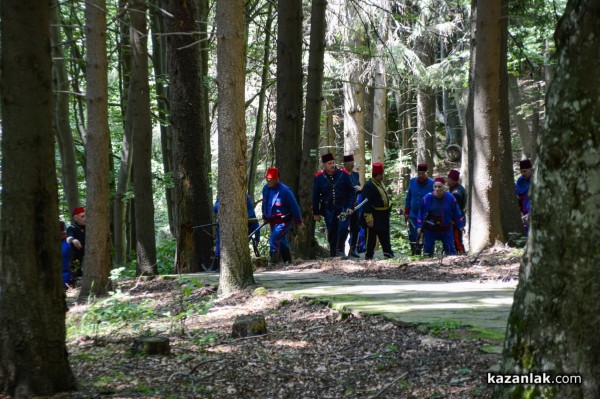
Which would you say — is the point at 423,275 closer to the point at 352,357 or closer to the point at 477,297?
the point at 477,297

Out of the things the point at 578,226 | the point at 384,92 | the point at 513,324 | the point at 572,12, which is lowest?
the point at 513,324

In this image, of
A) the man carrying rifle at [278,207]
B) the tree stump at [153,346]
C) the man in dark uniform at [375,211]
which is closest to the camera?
the tree stump at [153,346]

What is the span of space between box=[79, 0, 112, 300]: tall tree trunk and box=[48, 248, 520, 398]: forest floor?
1.35 m

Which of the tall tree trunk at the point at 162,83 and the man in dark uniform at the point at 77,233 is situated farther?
the tall tree trunk at the point at 162,83

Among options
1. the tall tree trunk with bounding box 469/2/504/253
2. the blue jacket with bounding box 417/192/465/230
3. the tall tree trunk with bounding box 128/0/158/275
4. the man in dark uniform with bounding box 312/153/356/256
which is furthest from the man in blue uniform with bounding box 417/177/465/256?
the tall tree trunk with bounding box 128/0/158/275

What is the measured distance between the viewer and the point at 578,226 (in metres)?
3.78

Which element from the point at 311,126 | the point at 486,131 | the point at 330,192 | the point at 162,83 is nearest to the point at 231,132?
the point at 311,126

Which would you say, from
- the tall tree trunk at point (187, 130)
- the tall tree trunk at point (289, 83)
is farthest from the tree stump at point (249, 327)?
the tall tree trunk at point (289, 83)

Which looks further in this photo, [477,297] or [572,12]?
[477,297]

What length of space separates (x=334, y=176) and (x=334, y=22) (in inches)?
361

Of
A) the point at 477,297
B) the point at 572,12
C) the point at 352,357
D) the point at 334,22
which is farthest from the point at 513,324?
the point at 334,22

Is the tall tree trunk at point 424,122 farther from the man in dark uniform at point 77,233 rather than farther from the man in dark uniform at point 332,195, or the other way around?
the man in dark uniform at point 77,233

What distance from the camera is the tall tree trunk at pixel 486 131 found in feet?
44.1

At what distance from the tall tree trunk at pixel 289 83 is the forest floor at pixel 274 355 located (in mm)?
5867
